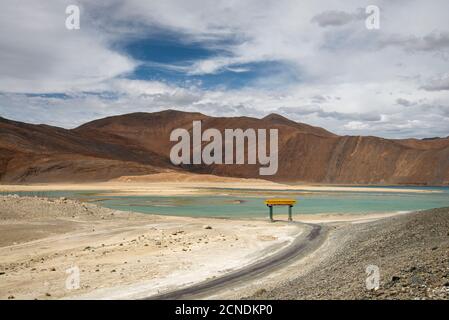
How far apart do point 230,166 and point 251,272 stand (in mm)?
117201

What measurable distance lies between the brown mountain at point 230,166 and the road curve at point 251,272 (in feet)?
253

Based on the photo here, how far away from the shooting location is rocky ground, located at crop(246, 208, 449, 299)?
885 centimetres

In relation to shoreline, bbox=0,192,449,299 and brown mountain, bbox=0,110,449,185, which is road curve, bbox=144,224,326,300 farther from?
brown mountain, bbox=0,110,449,185

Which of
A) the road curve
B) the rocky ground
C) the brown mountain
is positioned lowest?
the road curve

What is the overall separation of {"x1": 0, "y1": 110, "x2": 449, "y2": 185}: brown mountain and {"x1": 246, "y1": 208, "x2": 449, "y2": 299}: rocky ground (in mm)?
80699

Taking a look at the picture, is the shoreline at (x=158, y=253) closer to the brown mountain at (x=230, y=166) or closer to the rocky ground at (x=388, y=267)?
the rocky ground at (x=388, y=267)

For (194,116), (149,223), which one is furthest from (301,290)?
(194,116)

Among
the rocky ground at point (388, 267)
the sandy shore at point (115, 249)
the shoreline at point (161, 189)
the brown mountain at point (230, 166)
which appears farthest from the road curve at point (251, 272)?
the brown mountain at point (230, 166)

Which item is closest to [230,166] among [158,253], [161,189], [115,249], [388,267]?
[161,189]

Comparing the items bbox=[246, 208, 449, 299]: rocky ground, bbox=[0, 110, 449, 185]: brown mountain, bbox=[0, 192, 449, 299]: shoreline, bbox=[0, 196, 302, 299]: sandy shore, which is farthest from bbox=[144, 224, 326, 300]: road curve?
bbox=[0, 110, 449, 185]: brown mountain

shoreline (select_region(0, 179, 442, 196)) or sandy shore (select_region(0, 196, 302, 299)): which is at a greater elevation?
shoreline (select_region(0, 179, 442, 196))

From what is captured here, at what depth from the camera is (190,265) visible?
1552 centimetres

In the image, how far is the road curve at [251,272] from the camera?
1179cm

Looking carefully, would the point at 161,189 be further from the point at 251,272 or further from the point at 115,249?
the point at 251,272
